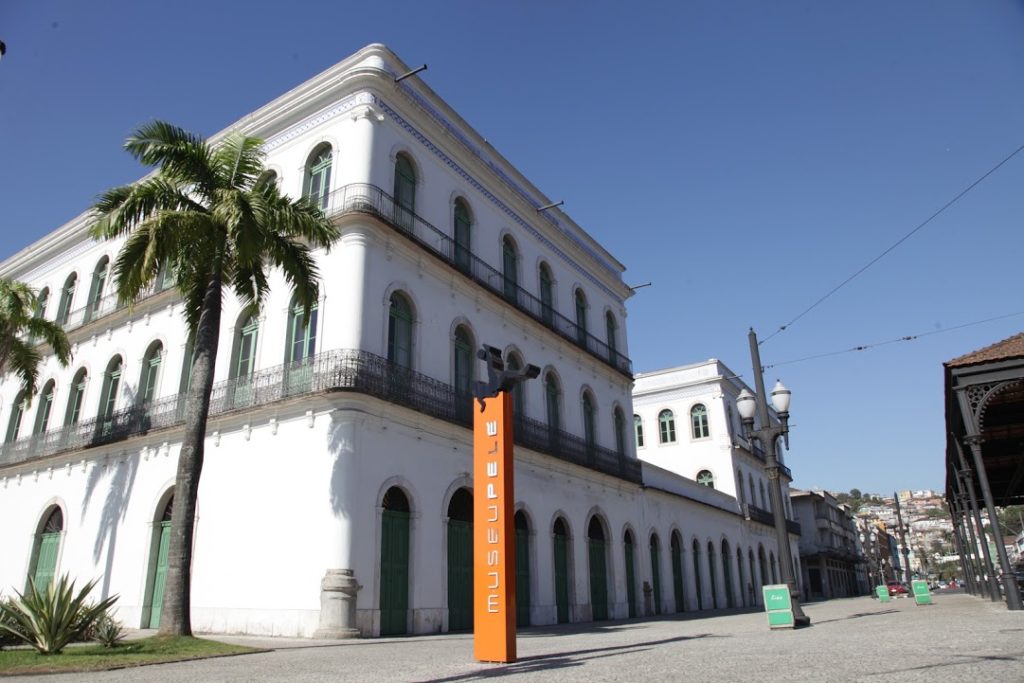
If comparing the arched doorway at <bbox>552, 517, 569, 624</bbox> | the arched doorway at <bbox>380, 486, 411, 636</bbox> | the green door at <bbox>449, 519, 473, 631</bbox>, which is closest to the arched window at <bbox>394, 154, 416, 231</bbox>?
the arched doorway at <bbox>380, 486, 411, 636</bbox>

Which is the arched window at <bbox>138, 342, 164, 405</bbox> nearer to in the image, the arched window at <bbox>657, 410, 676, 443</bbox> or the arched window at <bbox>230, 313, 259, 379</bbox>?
the arched window at <bbox>230, 313, 259, 379</bbox>

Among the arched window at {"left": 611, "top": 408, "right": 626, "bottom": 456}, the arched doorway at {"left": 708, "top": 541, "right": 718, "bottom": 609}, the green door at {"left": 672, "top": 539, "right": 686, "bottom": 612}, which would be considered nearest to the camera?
the arched window at {"left": 611, "top": 408, "right": 626, "bottom": 456}

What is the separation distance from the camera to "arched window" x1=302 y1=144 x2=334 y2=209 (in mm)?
17609

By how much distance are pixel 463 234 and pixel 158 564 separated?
11467mm

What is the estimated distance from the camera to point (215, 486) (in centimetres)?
1614

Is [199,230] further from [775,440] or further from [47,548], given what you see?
[47,548]

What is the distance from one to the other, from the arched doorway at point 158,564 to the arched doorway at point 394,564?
565 centimetres

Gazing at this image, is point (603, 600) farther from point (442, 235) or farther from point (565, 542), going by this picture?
point (442, 235)

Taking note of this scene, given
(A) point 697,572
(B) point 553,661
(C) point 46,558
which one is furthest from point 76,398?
(A) point 697,572

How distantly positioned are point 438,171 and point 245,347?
271 inches

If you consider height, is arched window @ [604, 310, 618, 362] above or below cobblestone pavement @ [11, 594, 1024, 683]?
above

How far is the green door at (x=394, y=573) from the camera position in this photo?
14477mm

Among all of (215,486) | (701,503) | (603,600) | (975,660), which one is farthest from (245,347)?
(701,503)

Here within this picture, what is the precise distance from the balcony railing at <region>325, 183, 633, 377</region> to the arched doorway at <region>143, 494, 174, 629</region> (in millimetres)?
8295
